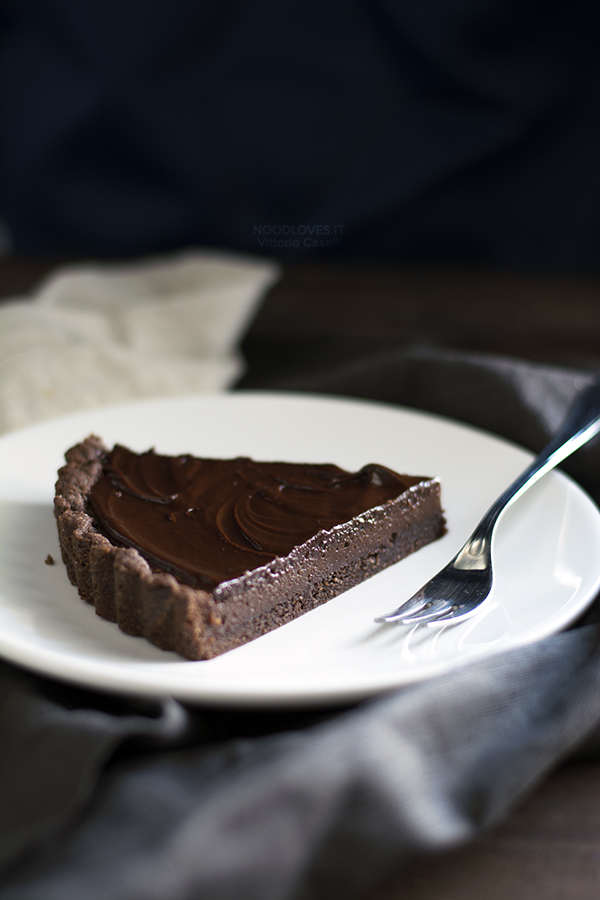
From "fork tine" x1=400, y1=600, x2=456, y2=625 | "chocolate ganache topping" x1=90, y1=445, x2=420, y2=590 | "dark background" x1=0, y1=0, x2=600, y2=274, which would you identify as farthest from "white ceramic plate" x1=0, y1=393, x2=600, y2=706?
"dark background" x1=0, y1=0, x2=600, y2=274

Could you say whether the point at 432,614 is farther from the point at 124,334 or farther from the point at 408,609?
the point at 124,334

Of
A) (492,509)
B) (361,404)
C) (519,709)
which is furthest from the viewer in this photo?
(361,404)

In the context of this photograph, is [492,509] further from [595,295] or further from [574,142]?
[574,142]

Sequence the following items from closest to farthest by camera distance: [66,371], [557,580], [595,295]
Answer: [557,580]
[66,371]
[595,295]

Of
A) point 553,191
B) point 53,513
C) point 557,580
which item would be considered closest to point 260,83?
point 553,191

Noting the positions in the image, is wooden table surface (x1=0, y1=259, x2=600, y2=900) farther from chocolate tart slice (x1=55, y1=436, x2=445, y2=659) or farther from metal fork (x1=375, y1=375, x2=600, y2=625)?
chocolate tart slice (x1=55, y1=436, x2=445, y2=659)

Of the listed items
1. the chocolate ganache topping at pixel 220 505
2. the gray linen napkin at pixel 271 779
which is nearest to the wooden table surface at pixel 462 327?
the gray linen napkin at pixel 271 779
